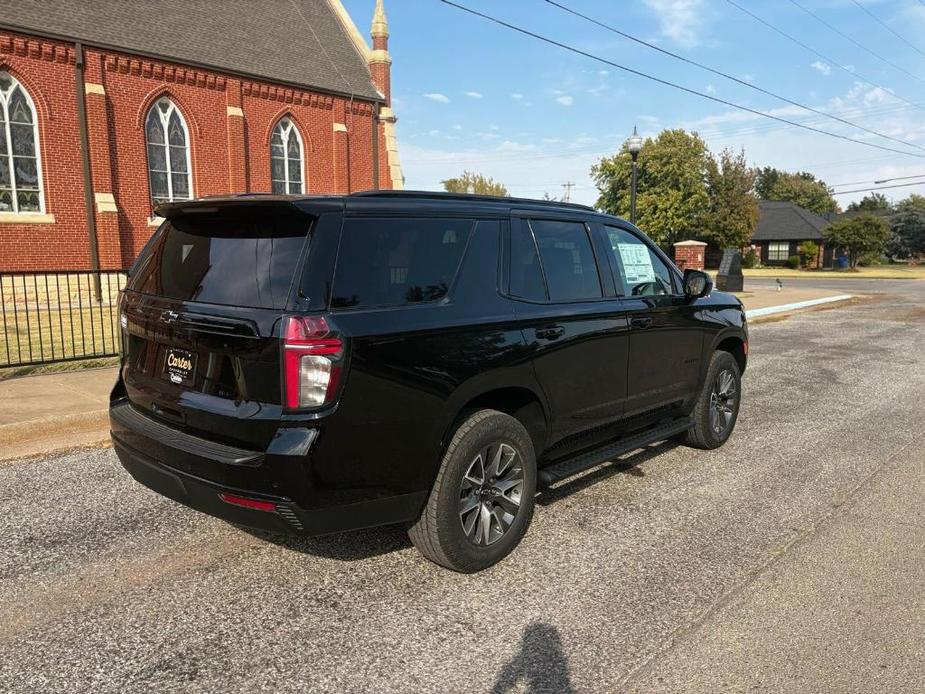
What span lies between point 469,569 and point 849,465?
3.70 metres

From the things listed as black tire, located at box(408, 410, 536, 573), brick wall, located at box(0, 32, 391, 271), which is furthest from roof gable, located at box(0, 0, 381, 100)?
black tire, located at box(408, 410, 536, 573)

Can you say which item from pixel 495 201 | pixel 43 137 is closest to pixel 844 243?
pixel 43 137

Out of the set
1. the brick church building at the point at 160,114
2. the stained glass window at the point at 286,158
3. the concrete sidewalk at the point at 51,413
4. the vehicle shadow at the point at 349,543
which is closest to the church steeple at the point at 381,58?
the brick church building at the point at 160,114

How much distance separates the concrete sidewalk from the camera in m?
5.98

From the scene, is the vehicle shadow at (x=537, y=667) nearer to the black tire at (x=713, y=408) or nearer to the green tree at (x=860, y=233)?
the black tire at (x=713, y=408)

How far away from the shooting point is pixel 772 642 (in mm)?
2973

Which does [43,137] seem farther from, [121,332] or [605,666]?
[605,666]

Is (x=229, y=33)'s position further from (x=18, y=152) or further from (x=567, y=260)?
(x=567, y=260)

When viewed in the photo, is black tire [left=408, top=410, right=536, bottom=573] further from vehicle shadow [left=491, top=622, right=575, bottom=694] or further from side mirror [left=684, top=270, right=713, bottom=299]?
side mirror [left=684, top=270, right=713, bottom=299]

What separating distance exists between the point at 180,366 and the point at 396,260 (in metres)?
1.19

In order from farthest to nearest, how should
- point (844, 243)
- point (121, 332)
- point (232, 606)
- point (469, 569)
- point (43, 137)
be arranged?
point (844, 243) < point (43, 137) < point (121, 332) < point (469, 569) < point (232, 606)

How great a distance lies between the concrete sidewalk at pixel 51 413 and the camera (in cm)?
598

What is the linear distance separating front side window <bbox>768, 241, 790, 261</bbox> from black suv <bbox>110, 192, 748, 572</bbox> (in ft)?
214

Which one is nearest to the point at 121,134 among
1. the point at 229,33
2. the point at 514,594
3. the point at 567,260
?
the point at 229,33
